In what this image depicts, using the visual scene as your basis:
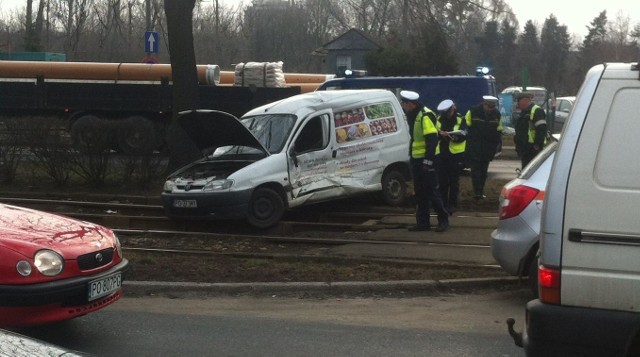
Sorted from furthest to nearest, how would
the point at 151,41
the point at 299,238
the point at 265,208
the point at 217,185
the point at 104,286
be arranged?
the point at 151,41 → the point at 265,208 → the point at 217,185 → the point at 299,238 → the point at 104,286

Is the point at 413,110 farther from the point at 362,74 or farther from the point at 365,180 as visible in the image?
the point at 362,74

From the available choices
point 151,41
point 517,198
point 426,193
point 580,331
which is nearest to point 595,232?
point 580,331

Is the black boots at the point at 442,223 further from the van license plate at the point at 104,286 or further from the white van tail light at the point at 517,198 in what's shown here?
the van license plate at the point at 104,286

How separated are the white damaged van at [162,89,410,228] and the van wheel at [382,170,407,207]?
2 cm

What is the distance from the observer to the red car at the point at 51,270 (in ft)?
20.4

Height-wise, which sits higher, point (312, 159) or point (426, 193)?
point (312, 159)

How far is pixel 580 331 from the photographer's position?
14.8 ft

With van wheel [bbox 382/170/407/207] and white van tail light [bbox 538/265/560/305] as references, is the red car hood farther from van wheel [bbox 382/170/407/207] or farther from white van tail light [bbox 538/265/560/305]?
van wheel [bbox 382/170/407/207]

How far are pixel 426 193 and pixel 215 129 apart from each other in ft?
10.5

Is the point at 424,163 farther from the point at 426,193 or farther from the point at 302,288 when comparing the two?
the point at 302,288

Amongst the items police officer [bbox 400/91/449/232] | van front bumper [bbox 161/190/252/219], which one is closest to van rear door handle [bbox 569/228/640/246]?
police officer [bbox 400/91/449/232]

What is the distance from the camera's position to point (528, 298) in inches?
340

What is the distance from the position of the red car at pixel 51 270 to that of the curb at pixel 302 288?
1859 millimetres

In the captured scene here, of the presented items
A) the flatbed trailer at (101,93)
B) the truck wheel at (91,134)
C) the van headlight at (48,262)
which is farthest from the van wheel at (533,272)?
the flatbed trailer at (101,93)
